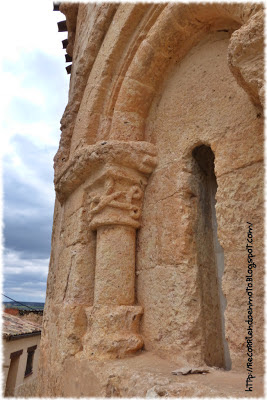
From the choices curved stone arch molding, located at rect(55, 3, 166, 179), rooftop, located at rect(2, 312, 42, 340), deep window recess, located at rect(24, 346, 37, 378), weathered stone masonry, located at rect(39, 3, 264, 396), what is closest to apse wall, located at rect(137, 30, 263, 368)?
weathered stone masonry, located at rect(39, 3, 264, 396)

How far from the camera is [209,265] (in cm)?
220

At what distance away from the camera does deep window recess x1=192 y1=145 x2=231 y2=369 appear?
2.04 meters

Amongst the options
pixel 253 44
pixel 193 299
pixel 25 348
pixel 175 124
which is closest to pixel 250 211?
pixel 193 299

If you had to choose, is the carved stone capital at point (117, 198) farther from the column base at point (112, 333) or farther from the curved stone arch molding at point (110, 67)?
the column base at point (112, 333)

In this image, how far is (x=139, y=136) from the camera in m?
2.71

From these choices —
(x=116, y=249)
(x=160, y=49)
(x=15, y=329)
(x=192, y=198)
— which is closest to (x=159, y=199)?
(x=192, y=198)

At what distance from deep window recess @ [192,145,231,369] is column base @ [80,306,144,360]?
0.50 m

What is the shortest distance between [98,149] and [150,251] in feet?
3.01

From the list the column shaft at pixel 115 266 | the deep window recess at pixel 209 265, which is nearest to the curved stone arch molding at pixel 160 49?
the deep window recess at pixel 209 265

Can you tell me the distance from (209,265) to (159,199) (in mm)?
628

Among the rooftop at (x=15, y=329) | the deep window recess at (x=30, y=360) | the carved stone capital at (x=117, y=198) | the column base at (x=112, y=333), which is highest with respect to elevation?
the carved stone capital at (x=117, y=198)

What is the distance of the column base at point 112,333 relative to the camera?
2.11 m

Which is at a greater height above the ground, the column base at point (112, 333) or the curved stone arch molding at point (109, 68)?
the curved stone arch molding at point (109, 68)

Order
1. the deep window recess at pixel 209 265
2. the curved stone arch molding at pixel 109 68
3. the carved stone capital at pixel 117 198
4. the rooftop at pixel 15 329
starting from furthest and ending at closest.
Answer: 1. the rooftop at pixel 15 329
2. the curved stone arch molding at pixel 109 68
3. the carved stone capital at pixel 117 198
4. the deep window recess at pixel 209 265
